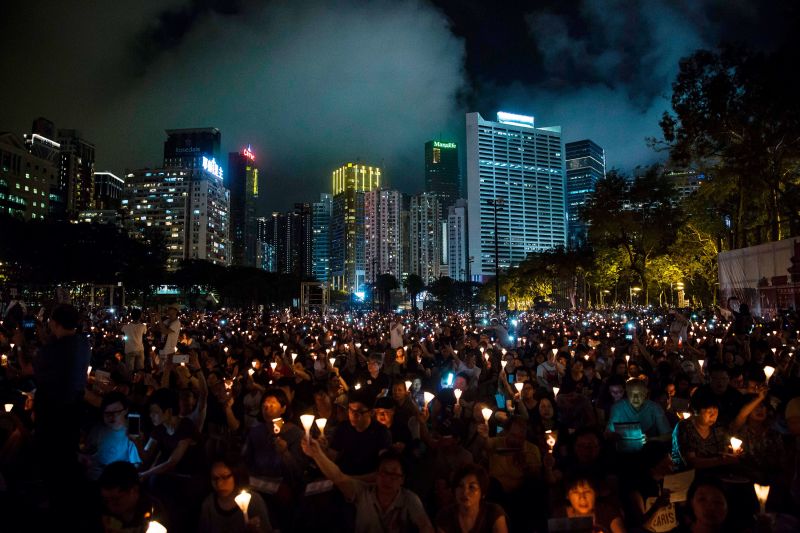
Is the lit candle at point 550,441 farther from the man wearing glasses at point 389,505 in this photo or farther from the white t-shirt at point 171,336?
the white t-shirt at point 171,336

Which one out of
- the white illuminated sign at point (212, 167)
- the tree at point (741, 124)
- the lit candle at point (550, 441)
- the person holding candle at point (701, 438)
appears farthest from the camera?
the white illuminated sign at point (212, 167)

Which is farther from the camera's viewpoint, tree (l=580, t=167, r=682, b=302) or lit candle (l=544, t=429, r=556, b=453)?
tree (l=580, t=167, r=682, b=302)

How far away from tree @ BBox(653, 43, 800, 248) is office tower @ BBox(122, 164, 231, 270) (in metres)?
161

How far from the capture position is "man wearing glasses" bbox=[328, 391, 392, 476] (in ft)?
17.4

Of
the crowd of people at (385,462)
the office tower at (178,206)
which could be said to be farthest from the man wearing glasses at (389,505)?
the office tower at (178,206)

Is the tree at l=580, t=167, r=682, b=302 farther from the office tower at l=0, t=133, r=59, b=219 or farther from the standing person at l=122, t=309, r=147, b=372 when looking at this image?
the office tower at l=0, t=133, r=59, b=219

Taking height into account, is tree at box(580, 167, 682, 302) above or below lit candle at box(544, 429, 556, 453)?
above

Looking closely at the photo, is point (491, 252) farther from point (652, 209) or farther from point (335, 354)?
point (335, 354)

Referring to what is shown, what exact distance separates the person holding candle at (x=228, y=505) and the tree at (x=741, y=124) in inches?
988

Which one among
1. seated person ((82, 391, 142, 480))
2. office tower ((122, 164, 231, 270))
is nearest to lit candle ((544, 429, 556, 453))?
seated person ((82, 391, 142, 480))

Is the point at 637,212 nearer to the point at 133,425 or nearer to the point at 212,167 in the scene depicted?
the point at 133,425

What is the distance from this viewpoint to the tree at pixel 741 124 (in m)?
22.7

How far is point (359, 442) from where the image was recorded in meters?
5.44

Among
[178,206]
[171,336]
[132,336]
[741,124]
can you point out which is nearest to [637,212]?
[741,124]
